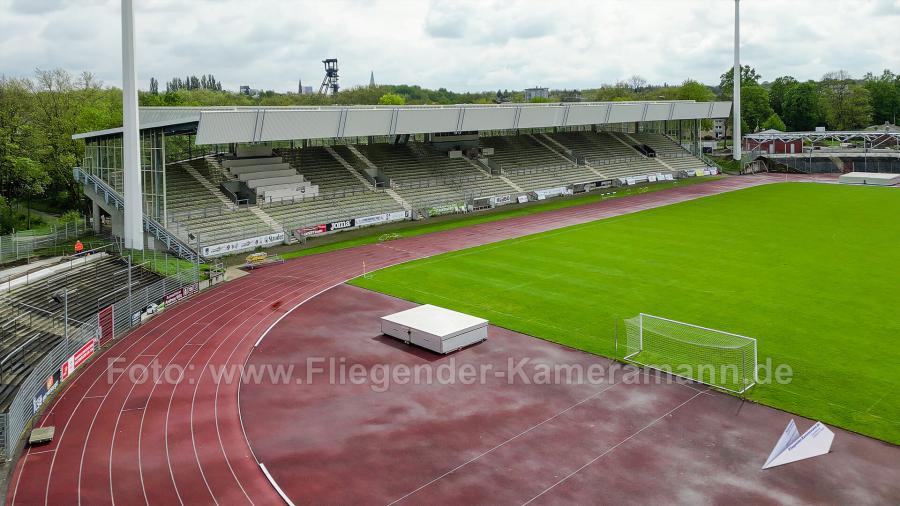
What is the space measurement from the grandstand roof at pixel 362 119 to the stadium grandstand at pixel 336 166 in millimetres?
99

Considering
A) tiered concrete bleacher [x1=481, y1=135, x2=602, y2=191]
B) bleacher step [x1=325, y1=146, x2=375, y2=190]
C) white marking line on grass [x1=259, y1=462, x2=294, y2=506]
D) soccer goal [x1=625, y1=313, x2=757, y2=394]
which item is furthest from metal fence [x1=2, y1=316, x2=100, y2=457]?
tiered concrete bleacher [x1=481, y1=135, x2=602, y2=191]

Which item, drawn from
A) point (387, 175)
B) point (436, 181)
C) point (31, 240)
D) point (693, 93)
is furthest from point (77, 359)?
point (693, 93)

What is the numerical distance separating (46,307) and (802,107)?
142020mm

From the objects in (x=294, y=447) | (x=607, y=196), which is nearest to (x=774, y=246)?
(x=607, y=196)

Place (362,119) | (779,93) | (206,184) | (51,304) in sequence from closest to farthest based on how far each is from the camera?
(51,304) → (206,184) → (362,119) → (779,93)

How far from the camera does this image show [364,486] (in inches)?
679

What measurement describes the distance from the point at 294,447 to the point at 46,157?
50.3 meters

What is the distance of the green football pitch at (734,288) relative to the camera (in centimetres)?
2341

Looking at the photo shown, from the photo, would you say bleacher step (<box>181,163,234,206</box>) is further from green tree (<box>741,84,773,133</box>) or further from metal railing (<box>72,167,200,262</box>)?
green tree (<box>741,84,773,133</box>)

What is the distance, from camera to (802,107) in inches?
5359

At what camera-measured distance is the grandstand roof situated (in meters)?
45.7

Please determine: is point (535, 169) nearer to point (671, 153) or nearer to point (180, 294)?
point (671, 153)

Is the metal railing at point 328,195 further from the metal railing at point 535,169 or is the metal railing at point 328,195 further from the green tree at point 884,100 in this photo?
the green tree at point 884,100

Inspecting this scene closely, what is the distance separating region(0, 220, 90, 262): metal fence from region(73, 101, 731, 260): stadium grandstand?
259cm
